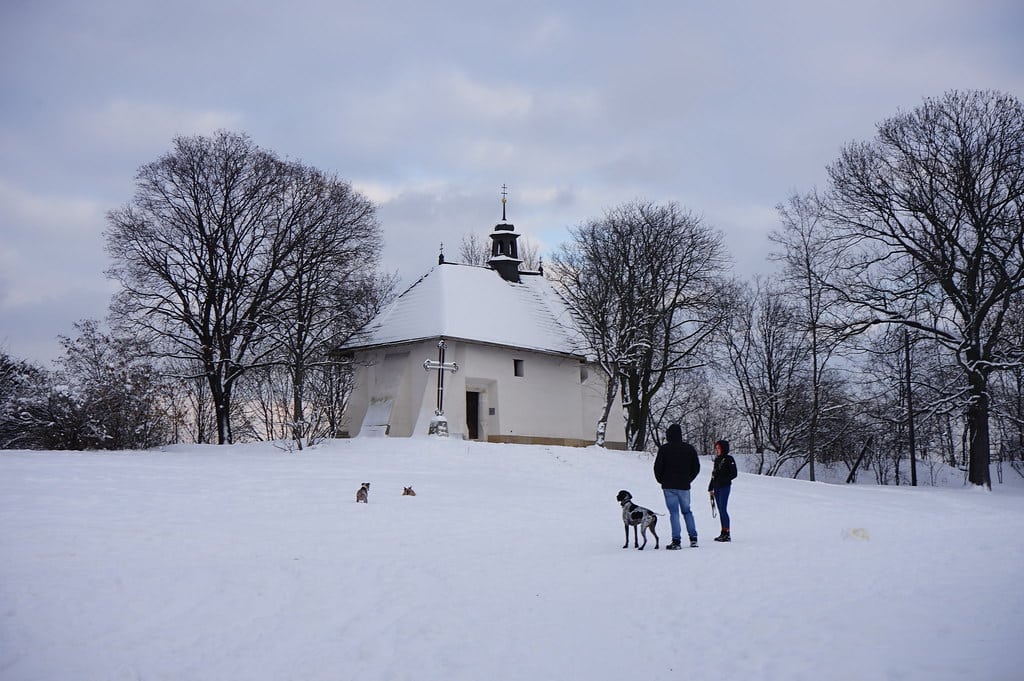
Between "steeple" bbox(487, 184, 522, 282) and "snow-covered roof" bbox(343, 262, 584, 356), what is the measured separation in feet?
3.21

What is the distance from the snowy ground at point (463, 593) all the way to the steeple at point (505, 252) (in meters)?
23.0

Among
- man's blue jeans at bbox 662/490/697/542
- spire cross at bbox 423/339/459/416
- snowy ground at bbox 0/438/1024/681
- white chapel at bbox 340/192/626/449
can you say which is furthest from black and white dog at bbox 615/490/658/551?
white chapel at bbox 340/192/626/449

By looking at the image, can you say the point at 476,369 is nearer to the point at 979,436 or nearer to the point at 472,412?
the point at 472,412

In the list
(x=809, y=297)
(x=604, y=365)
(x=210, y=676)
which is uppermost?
(x=809, y=297)

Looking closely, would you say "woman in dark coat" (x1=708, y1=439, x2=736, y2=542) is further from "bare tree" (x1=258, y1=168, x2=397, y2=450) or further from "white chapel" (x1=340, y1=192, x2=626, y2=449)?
"bare tree" (x1=258, y1=168, x2=397, y2=450)

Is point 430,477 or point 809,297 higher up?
point 809,297

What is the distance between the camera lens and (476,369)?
109 feet

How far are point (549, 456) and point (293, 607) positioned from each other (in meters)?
18.8

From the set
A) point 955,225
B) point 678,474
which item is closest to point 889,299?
point 955,225

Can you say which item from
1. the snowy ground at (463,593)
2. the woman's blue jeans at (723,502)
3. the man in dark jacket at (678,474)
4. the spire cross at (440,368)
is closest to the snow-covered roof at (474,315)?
the spire cross at (440,368)

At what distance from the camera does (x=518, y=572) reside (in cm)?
1141

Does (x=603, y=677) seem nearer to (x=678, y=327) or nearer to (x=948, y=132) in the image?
(x=948, y=132)

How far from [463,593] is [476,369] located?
22.9m

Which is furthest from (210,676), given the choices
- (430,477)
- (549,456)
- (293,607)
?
(549,456)
